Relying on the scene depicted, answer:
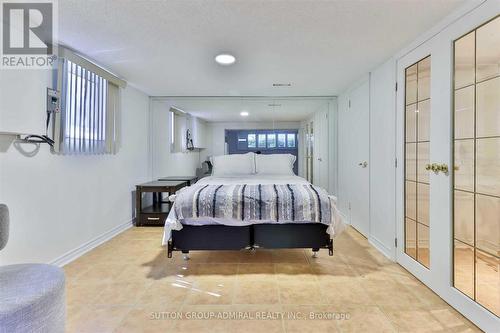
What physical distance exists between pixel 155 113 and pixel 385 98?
11.8ft

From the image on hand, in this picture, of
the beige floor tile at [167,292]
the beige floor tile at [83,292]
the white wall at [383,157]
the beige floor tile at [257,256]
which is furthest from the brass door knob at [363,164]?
the beige floor tile at [83,292]

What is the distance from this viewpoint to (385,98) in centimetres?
Result: 301

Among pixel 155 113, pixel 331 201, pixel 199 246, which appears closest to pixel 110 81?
pixel 155 113

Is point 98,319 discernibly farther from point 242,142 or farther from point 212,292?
point 242,142

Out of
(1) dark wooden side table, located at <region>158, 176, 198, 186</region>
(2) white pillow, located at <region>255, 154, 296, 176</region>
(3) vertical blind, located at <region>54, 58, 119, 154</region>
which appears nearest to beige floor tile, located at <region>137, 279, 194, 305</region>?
(3) vertical blind, located at <region>54, 58, 119, 154</region>

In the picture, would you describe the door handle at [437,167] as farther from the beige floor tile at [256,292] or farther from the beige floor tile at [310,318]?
the beige floor tile at [256,292]

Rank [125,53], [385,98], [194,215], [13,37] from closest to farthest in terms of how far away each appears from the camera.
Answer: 1. [13,37]
2. [194,215]
3. [125,53]
4. [385,98]

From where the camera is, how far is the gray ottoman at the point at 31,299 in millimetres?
1166

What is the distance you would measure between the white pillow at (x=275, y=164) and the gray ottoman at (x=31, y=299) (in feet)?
9.90

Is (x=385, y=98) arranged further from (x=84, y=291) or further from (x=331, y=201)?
(x=84, y=291)

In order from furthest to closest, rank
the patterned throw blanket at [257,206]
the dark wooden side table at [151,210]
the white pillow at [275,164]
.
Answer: the white pillow at [275,164] → the dark wooden side table at [151,210] → the patterned throw blanket at [257,206]

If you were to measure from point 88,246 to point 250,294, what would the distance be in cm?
208

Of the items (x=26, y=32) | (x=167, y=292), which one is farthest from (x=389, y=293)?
(x=26, y=32)

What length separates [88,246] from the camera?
10.2 feet
